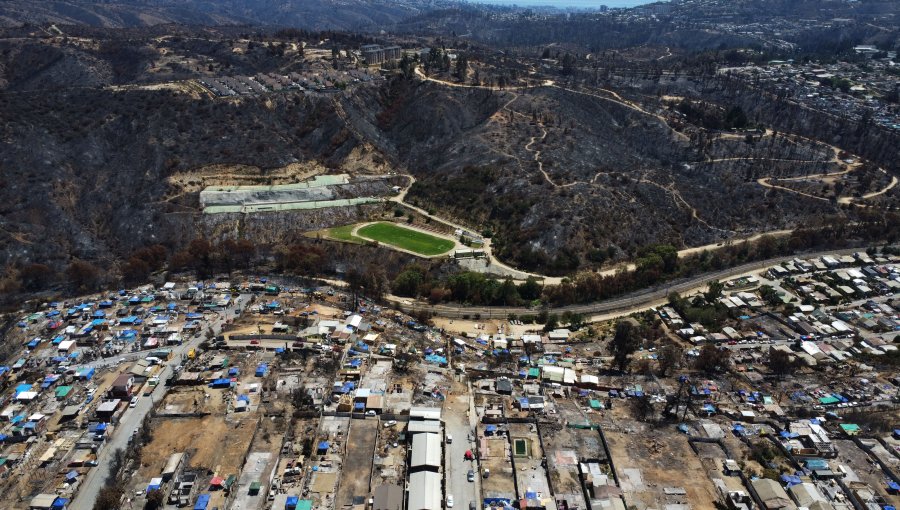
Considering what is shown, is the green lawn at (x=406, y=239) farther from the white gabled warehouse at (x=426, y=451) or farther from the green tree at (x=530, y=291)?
the white gabled warehouse at (x=426, y=451)

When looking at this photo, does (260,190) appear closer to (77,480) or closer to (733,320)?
(77,480)

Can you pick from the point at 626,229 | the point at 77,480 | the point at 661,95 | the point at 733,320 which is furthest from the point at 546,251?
the point at 661,95

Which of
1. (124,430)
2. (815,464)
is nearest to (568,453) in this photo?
(815,464)

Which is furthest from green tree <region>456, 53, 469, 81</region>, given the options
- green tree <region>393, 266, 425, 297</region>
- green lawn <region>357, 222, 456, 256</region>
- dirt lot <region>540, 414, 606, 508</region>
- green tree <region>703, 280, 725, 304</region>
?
dirt lot <region>540, 414, 606, 508</region>

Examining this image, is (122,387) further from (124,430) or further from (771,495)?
(771,495)

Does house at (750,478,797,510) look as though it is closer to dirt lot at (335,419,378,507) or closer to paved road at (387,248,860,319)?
dirt lot at (335,419,378,507)
